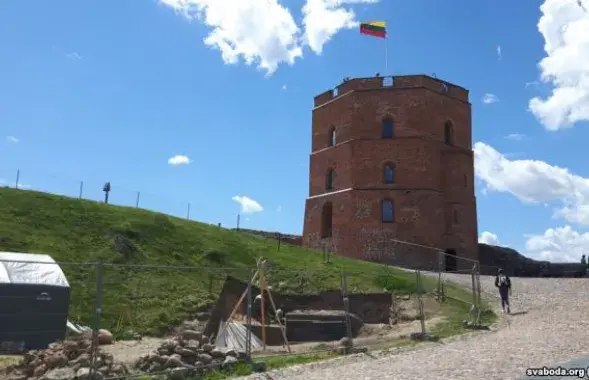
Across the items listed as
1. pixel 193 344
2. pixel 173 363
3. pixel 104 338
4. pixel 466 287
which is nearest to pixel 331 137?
pixel 466 287

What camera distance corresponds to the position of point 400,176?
40.1 metres

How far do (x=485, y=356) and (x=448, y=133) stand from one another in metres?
32.3

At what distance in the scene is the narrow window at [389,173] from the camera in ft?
133

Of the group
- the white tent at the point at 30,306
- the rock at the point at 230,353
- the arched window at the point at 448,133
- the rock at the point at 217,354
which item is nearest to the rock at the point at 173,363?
the rock at the point at 217,354

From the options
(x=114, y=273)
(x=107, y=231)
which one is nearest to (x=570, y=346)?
(x=114, y=273)

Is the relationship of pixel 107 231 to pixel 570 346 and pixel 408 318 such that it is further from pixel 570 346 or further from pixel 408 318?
pixel 570 346

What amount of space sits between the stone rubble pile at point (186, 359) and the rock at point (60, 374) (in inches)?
54.9

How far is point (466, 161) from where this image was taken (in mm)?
42031

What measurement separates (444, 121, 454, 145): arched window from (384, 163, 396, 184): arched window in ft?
17.2

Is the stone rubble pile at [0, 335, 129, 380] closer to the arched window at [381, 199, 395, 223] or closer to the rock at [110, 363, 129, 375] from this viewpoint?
the rock at [110, 363, 129, 375]

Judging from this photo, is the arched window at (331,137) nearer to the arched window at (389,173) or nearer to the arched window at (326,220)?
the arched window at (326,220)

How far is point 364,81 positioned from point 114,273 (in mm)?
Result: 25814

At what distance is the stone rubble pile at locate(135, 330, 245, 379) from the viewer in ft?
35.3

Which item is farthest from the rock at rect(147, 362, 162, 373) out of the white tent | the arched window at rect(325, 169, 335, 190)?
the arched window at rect(325, 169, 335, 190)
